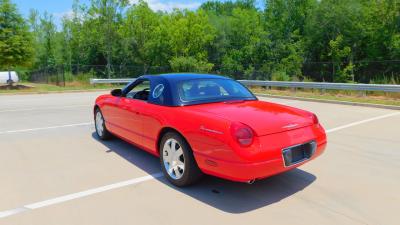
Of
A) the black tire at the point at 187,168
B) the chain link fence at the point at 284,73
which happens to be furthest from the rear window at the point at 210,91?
the chain link fence at the point at 284,73

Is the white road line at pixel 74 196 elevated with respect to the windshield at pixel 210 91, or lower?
lower

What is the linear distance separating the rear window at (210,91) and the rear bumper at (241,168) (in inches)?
46.1

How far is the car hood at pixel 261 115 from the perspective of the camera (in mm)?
4199

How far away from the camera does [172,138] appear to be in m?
4.76

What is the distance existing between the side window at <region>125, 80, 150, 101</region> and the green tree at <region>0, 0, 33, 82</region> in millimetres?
22491

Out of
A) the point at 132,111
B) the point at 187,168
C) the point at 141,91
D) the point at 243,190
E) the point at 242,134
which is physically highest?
the point at 141,91

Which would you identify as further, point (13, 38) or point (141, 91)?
point (13, 38)

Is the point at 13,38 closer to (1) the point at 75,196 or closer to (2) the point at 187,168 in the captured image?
(1) the point at 75,196

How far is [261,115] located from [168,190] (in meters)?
1.54

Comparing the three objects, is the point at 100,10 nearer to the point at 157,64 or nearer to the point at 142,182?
the point at 157,64

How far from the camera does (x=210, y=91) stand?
5.42 m

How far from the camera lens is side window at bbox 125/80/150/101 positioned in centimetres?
593

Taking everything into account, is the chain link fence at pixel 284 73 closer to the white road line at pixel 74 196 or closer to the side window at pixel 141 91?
the side window at pixel 141 91

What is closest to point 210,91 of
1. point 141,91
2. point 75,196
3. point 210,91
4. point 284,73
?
point 210,91
